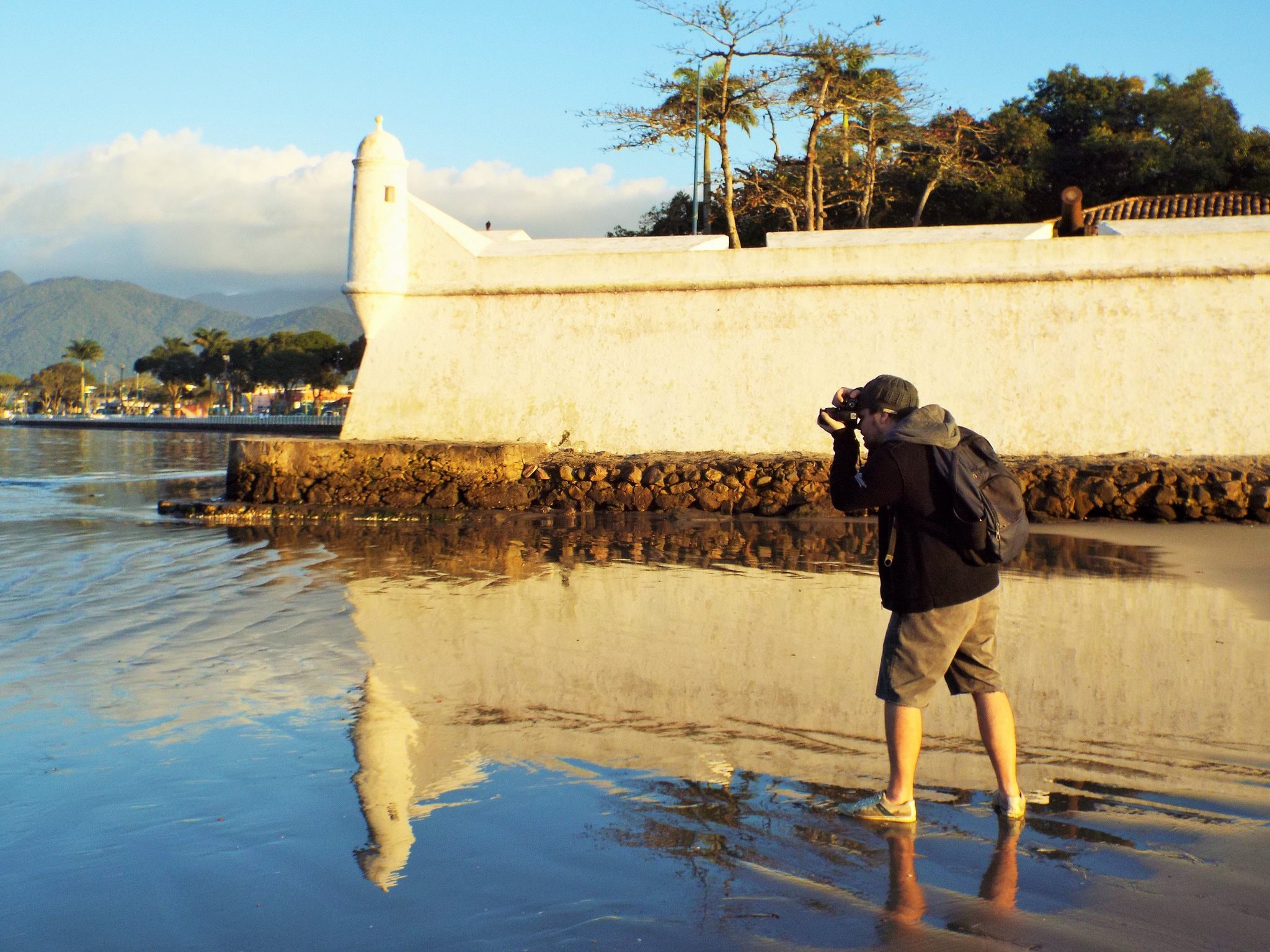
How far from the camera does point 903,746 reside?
3586 millimetres

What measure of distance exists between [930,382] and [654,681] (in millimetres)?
10208

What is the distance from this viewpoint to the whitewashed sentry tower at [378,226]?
1622cm

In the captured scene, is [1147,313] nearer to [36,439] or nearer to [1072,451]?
[1072,451]

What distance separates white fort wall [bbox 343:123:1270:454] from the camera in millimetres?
14383

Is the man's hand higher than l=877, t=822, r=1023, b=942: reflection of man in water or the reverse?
higher

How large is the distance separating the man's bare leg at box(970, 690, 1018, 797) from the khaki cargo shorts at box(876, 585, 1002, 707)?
1.5 inches

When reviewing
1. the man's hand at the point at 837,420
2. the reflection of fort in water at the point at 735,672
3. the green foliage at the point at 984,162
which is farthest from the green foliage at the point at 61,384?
the man's hand at the point at 837,420

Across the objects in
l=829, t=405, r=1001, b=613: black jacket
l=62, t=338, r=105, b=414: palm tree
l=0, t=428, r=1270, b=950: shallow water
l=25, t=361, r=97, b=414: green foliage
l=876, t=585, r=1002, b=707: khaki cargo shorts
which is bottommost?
l=0, t=428, r=1270, b=950: shallow water

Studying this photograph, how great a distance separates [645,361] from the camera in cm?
1592

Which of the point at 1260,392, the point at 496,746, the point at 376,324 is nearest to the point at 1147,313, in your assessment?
the point at 1260,392

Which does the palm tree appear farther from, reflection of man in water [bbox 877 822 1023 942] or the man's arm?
reflection of man in water [bbox 877 822 1023 942]

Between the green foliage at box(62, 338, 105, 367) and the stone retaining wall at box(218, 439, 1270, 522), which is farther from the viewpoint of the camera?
the green foliage at box(62, 338, 105, 367)

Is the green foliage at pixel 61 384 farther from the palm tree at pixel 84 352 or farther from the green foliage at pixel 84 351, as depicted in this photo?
the green foliage at pixel 84 351

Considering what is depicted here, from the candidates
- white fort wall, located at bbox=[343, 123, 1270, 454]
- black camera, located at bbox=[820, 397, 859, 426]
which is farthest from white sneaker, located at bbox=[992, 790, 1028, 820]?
white fort wall, located at bbox=[343, 123, 1270, 454]
